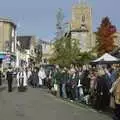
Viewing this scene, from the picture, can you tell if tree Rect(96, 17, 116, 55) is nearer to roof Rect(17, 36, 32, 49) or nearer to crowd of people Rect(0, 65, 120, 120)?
roof Rect(17, 36, 32, 49)

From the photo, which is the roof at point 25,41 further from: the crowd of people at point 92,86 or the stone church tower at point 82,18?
the crowd of people at point 92,86

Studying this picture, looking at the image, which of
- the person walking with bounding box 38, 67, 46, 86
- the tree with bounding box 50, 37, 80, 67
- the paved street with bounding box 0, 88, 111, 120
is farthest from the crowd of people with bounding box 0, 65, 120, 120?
the tree with bounding box 50, 37, 80, 67

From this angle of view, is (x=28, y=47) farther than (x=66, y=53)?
Yes

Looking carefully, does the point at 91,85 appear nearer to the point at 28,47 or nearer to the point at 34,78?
the point at 34,78

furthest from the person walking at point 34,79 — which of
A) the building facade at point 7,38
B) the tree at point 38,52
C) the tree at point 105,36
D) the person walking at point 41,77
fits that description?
the tree at point 38,52

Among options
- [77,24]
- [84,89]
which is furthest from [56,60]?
[77,24]

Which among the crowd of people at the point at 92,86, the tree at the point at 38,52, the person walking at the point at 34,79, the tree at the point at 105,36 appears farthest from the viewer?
the tree at the point at 38,52

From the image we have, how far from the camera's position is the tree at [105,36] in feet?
355

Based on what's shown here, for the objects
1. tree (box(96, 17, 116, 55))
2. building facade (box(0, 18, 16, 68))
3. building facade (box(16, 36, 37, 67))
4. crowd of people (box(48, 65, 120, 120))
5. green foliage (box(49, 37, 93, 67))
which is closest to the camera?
crowd of people (box(48, 65, 120, 120))

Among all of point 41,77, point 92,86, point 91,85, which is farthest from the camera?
point 41,77

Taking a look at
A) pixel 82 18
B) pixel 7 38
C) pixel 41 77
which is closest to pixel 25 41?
pixel 82 18

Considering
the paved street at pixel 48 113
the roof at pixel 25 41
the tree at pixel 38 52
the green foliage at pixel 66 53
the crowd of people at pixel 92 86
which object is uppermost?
the roof at pixel 25 41

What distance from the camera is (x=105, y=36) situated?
Answer: 368ft

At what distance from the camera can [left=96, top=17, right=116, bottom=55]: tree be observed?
108200 millimetres
